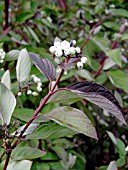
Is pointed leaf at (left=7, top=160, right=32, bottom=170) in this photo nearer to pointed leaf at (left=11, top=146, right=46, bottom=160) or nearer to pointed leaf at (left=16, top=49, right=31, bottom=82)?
pointed leaf at (left=11, top=146, right=46, bottom=160)

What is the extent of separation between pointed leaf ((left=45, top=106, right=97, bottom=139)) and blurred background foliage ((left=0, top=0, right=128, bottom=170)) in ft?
0.27

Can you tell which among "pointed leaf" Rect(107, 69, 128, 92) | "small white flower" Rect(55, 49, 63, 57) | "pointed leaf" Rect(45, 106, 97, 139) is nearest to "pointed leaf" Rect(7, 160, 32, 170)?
"pointed leaf" Rect(45, 106, 97, 139)

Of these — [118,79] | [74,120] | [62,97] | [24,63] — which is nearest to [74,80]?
[118,79]

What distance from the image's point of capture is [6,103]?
26.8 inches

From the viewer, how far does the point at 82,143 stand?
4.92 feet

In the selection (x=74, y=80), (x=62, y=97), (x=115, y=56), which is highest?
(x=62, y=97)

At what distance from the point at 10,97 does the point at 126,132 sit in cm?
94

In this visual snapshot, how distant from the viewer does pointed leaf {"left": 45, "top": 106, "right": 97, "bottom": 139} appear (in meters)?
0.62

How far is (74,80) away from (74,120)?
0.92 metres

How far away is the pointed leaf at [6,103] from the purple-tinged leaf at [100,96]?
128 millimetres

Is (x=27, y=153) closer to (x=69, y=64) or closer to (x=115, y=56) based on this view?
(x=69, y=64)

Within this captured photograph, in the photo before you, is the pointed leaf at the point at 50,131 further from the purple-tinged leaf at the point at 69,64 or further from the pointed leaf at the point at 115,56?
the pointed leaf at the point at 115,56

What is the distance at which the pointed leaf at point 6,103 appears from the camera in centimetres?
67

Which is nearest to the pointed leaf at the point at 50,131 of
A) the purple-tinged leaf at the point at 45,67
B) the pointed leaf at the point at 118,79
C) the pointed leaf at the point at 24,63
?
the purple-tinged leaf at the point at 45,67
